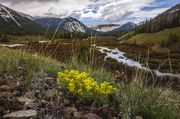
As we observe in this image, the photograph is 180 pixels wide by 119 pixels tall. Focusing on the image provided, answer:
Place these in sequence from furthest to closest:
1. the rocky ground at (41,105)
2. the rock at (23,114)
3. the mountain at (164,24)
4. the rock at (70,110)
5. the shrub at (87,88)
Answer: the mountain at (164,24), the shrub at (87,88), the rock at (70,110), the rocky ground at (41,105), the rock at (23,114)

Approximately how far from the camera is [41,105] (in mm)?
4727

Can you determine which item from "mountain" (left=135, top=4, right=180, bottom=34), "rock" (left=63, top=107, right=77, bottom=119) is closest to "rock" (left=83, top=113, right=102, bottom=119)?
"rock" (left=63, top=107, right=77, bottom=119)

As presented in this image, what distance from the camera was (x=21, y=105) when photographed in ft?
15.3

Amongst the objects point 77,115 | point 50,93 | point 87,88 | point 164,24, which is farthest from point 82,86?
point 164,24

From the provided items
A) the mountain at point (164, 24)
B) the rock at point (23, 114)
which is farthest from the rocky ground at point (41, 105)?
the mountain at point (164, 24)

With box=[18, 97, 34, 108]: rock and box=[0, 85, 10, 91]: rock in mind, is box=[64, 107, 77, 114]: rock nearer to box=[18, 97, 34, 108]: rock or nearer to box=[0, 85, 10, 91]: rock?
box=[18, 97, 34, 108]: rock

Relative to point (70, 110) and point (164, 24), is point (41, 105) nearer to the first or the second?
point (70, 110)

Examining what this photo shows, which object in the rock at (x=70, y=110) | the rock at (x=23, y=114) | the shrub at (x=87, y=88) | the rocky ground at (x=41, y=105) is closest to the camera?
the rock at (x=23, y=114)

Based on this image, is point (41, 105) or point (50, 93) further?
point (50, 93)

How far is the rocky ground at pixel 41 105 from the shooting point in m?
4.38

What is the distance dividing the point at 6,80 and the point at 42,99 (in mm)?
1044

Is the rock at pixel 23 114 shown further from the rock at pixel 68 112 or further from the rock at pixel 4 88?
the rock at pixel 4 88

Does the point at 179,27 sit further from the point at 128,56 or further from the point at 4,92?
the point at 4,92

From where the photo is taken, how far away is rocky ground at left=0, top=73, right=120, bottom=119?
173 inches
